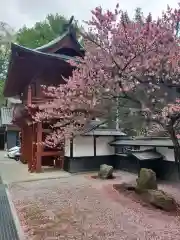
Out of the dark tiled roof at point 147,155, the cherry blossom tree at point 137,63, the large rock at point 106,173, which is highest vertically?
the cherry blossom tree at point 137,63

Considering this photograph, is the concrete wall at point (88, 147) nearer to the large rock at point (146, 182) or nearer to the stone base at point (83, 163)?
the stone base at point (83, 163)

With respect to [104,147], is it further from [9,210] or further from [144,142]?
[9,210]

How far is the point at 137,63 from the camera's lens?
215 inches

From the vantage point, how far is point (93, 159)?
1152 centimetres

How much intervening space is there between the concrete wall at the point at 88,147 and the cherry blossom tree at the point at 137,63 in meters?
4.80

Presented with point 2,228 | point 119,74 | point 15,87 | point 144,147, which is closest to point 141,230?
point 2,228

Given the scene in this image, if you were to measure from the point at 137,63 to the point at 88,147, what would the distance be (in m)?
6.57

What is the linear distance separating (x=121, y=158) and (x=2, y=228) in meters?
7.70

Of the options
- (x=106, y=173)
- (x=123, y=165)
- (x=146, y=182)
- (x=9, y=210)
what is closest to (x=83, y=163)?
(x=123, y=165)

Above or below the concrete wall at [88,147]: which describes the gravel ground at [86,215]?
below

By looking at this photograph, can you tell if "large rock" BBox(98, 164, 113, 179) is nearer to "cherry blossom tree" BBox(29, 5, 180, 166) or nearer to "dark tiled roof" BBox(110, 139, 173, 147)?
"dark tiled roof" BBox(110, 139, 173, 147)

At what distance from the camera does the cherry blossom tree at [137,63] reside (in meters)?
5.04

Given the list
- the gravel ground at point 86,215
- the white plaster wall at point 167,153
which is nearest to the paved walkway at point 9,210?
the gravel ground at point 86,215

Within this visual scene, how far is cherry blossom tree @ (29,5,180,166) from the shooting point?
198 inches
